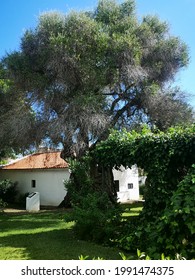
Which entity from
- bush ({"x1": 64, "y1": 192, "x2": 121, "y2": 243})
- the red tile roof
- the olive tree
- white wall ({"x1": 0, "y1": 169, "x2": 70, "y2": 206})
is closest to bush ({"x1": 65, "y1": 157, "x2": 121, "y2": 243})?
bush ({"x1": 64, "y1": 192, "x2": 121, "y2": 243})

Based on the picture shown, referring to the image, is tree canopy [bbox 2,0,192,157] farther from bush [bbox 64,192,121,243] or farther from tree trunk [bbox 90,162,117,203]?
bush [bbox 64,192,121,243]

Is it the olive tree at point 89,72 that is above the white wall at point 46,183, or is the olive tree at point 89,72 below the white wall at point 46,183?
above

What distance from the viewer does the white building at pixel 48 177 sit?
24812 mm

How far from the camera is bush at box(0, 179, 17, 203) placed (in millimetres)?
26547

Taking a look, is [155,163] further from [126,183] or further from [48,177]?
[126,183]

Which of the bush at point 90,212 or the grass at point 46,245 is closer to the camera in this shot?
the grass at point 46,245

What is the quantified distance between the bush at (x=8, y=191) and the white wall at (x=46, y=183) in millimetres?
609

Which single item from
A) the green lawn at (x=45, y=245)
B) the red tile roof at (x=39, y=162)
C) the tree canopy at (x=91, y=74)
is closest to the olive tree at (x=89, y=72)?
the tree canopy at (x=91, y=74)

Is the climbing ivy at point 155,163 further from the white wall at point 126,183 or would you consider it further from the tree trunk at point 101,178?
the white wall at point 126,183

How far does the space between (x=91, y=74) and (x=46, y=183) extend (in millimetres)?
11591

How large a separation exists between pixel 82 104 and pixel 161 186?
7982 millimetres

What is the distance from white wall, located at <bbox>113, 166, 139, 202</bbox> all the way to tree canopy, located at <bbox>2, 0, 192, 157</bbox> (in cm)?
1059

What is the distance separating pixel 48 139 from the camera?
17125 mm
